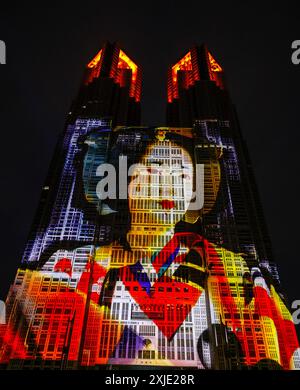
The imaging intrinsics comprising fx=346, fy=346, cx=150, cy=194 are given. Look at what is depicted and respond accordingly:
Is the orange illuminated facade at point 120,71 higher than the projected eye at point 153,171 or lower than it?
higher

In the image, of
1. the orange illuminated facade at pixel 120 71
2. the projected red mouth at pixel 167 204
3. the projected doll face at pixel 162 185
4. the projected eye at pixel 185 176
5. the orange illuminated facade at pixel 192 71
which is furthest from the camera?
the orange illuminated facade at pixel 120 71

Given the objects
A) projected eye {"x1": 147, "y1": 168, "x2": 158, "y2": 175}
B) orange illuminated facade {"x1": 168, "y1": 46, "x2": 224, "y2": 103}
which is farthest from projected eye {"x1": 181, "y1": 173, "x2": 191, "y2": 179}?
orange illuminated facade {"x1": 168, "y1": 46, "x2": 224, "y2": 103}

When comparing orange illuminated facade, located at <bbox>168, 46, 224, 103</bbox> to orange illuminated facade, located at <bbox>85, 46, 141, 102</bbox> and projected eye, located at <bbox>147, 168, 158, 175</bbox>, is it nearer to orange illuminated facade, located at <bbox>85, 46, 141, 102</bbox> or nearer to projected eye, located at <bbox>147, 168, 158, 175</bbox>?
orange illuminated facade, located at <bbox>85, 46, 141, 102</bbox>

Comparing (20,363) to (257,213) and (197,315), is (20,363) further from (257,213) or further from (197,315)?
(257,213)

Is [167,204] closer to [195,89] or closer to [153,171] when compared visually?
[153,171]

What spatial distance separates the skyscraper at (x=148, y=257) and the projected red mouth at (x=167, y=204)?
0.75ft

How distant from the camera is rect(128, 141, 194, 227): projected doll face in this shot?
77.7 meters

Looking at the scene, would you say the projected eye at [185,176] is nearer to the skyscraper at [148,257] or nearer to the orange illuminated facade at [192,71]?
the skyscraper at [148,257]

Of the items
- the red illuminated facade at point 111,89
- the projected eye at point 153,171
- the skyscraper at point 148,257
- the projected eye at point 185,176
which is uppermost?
the red illuminated facade at point 111,89

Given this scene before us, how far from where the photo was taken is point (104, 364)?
57.1m

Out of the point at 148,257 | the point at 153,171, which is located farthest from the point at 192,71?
the point at 148,257

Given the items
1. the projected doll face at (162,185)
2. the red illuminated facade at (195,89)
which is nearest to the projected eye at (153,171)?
the projected doll face at (162,185)

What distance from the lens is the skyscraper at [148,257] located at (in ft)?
190

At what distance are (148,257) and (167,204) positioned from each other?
1367 cm
